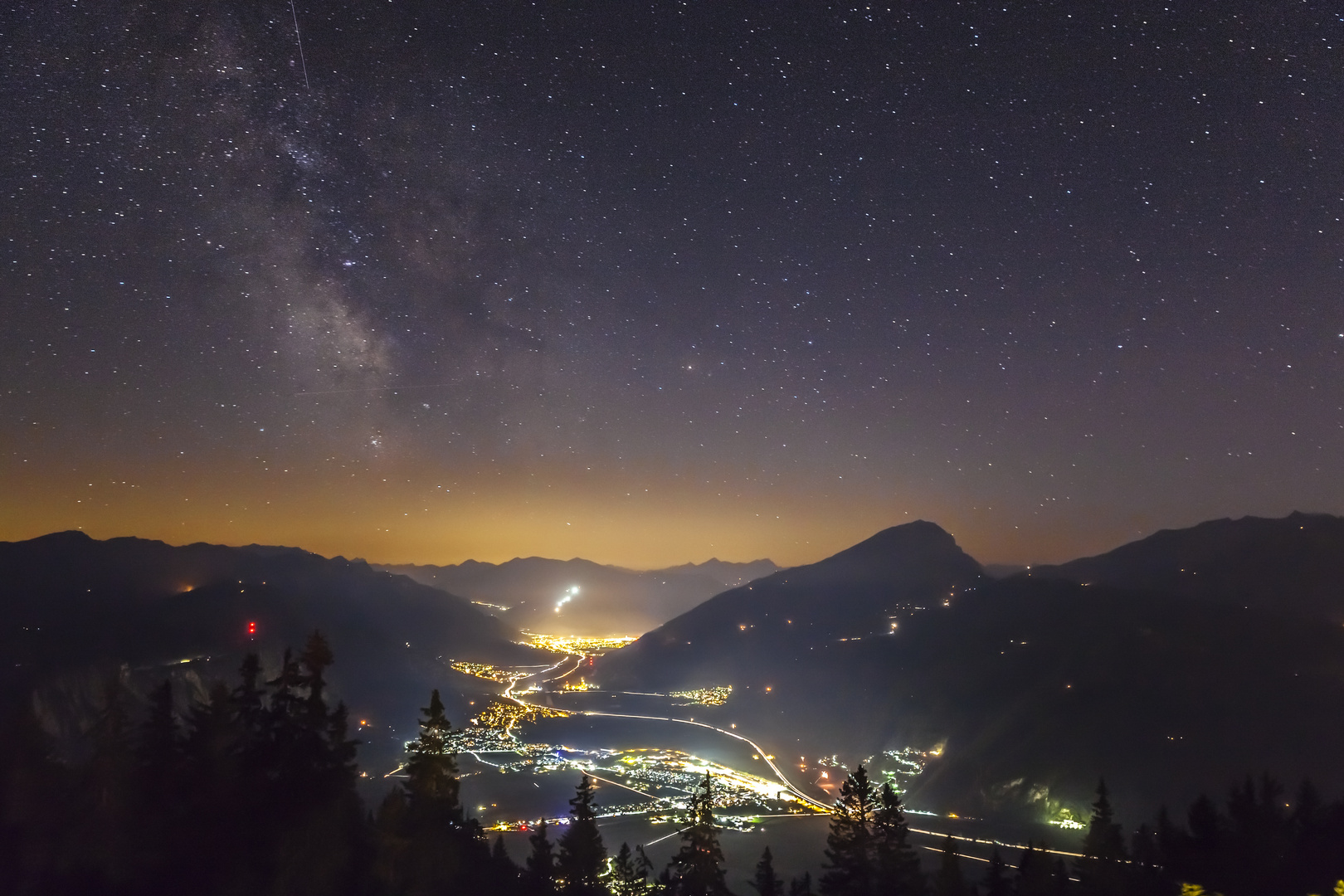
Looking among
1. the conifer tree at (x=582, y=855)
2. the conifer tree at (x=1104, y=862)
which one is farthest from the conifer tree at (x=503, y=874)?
the conifer tree at (x=1104, y=862)

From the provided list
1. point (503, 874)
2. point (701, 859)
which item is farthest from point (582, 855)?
point (701, 859)

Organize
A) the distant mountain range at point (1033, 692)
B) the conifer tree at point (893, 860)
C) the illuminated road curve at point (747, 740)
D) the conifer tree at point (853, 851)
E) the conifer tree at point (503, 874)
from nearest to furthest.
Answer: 1. the conifer tree at point (853, 851)
2. the conifer tree at point (893, 860)
3. the conifer tree at point (503, 874)
4. the distant mountain range at point (1033, 692)
5. the illuminated road curve at point (747, 740)

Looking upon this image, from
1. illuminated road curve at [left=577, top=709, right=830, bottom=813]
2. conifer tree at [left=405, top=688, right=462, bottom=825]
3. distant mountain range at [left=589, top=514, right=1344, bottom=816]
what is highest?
conifer tree at [left=405, top=688, right=462, bottom=825]

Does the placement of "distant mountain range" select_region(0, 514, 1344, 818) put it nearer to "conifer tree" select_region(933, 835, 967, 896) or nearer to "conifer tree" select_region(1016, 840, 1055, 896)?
"conifer tree" select_region(1016, 840, 1055, 896)

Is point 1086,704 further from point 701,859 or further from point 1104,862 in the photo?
point 701,859

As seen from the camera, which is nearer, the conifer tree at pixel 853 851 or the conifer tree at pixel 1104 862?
the conifer tree at pixel 853 851

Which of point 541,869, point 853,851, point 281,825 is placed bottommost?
point 541,869

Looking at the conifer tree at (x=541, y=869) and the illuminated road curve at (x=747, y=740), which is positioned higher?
the conifer tree at (x=541, y=869)

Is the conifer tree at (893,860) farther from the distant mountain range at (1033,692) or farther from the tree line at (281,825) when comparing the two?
the distant mountain range at (1033,692)

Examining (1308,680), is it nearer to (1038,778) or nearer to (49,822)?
(1038,778)

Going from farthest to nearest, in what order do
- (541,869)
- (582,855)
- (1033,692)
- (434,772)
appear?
(1033,692), (582,855), (541,869), (434,772)

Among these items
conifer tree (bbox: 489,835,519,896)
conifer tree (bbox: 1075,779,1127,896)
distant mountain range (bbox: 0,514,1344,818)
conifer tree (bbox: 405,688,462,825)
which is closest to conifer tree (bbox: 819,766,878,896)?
conifer tree (bbox: 489,835,519,896)

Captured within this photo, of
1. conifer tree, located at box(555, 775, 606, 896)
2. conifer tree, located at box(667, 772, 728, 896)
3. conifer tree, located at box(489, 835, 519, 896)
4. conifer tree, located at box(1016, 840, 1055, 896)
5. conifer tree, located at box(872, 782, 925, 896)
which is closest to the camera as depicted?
conifer tree, located at box(667, 772, 728, 896)
